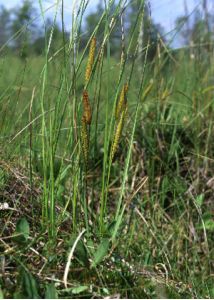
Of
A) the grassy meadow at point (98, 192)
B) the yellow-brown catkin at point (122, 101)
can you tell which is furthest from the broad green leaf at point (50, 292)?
the yellow-brown catkin at point (122, 101)

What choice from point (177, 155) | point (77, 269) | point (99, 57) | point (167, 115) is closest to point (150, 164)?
point (177, 155)

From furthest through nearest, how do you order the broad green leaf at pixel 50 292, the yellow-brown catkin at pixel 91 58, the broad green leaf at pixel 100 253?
1. the yellow-brown catkin at pixel 91 58
2. the broad green leaf at pixel 100 253
3. the broad green leaf at pixel 50 292

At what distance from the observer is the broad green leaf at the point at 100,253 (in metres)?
1.20

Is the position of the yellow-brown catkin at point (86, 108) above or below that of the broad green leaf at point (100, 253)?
above

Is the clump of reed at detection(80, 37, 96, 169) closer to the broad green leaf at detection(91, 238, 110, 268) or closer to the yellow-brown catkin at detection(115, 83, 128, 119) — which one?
the yellow-brown catkin at detection(115, 83, 128, 119)

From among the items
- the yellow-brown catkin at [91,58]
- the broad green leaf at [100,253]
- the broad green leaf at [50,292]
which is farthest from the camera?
the yellow-brown catkin at [91,58]

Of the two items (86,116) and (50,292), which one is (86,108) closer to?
(86,116)

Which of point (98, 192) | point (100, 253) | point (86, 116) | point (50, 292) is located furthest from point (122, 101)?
point (98, 192)

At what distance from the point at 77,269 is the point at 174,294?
23 cm

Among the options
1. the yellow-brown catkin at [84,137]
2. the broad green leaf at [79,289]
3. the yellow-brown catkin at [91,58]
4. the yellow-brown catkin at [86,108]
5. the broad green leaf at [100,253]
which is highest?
the yellow-brown catkin at [91,58]

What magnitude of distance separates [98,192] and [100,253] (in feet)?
3.15

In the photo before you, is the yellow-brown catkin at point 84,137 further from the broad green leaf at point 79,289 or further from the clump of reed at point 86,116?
the broad green leaf at point 79,289

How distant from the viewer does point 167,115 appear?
2.54m

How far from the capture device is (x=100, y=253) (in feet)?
3.94
